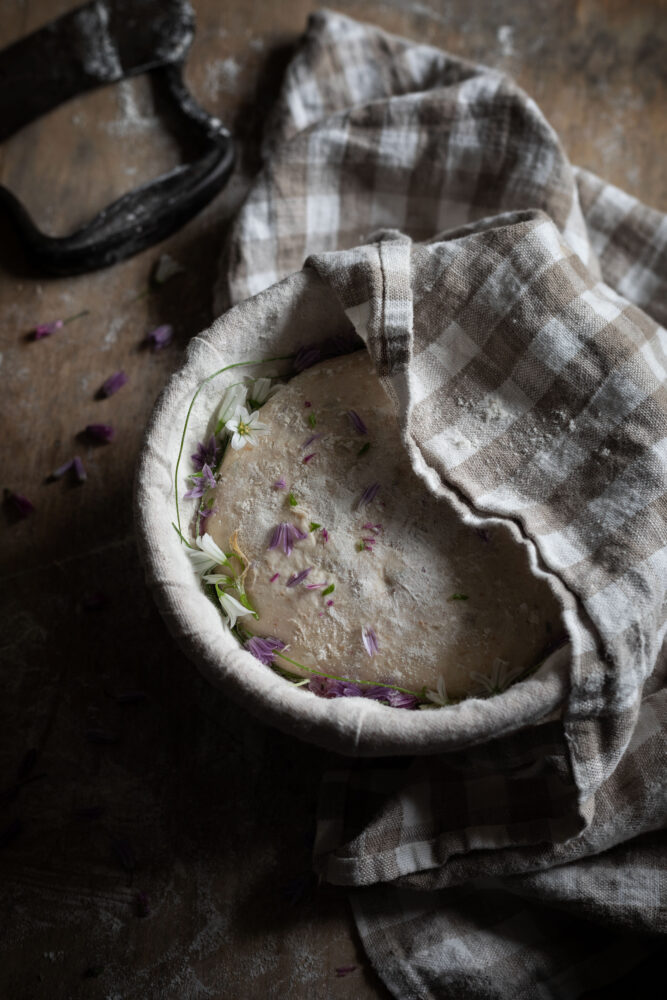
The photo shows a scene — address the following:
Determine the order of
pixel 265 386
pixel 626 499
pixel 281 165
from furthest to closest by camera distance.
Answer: pixel 281 165
pixel 265 386
pixel 626 499

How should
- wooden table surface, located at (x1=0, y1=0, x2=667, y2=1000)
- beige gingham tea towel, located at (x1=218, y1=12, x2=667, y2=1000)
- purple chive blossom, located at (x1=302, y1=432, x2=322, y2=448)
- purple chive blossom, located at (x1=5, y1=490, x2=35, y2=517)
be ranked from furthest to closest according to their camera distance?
1. purple chive blossom, located at (x1=5, y1=490, x2=35, y2=517)
2. wooden table surface, located at (x1=0, y1=0, x2=667, y2=1000)
3. purple chive blossom, located at (x1=302, y1=432, x2=322, y2=448)
4. beige gingham tea towel, located at (x1=218, y1=12, x2=667, y2=1000)

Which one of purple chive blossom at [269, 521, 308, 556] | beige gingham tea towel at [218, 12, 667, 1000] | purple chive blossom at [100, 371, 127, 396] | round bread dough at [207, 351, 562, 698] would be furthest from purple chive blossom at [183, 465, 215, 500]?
purple chive blossom at [100, 371, 127, 396]

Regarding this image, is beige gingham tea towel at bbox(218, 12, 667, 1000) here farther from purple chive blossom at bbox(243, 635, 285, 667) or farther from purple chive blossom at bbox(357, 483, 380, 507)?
purple chive blossom at bbox(243, 635, 285, 667)

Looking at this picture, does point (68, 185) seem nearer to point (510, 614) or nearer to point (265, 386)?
point (265, 386)

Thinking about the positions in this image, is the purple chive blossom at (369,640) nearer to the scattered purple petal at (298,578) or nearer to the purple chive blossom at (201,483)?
the scattered purple petal at (298,578)

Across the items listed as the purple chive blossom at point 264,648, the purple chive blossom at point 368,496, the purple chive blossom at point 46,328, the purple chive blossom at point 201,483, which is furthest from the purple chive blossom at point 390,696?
the purple chive blossom at point 46,328

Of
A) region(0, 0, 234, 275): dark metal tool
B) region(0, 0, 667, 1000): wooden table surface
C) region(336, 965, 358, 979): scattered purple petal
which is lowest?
region(336, 965, 358, 979): scattered purple petal

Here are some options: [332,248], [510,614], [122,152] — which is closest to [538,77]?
[332,248]
